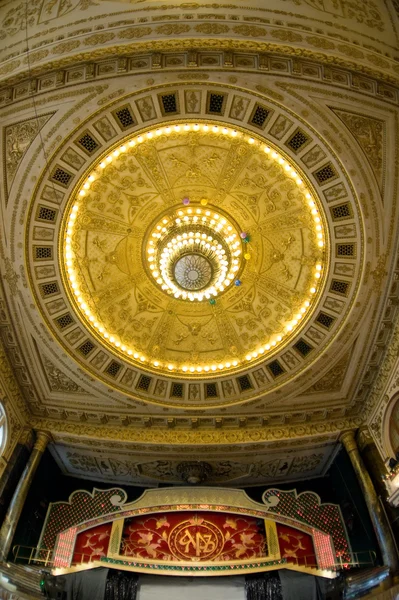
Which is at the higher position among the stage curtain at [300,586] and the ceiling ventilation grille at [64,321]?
the ceiling ventilation grille at [64,321]

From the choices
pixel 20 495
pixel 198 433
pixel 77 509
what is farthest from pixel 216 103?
pixel 77 509

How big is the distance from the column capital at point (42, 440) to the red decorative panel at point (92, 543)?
123 inches

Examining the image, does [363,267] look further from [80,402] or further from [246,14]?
[80,402]

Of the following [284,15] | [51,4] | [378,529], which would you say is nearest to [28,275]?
[51,4]

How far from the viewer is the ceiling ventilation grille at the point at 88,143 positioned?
1140 centimetres

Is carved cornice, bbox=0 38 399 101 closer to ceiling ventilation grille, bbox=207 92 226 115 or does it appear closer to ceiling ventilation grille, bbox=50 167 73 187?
ceiling ventilation grille, bbox=207 92 226 115

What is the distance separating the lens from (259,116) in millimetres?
11336

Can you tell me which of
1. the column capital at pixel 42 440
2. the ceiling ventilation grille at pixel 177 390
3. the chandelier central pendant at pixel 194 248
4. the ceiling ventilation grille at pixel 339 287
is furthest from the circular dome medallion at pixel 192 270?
the column capital at pixel 42 440

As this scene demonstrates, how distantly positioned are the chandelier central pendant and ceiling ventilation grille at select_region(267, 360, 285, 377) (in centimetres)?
321

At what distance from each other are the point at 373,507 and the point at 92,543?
24.1 feet

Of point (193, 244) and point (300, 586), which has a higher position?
point (193, 244)

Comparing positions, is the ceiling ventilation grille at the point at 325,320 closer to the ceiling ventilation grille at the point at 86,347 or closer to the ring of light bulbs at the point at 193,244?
the ring of light bulbs at the point at 193,244

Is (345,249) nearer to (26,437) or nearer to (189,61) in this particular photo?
(189,61)

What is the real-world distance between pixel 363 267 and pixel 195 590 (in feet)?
30.9
